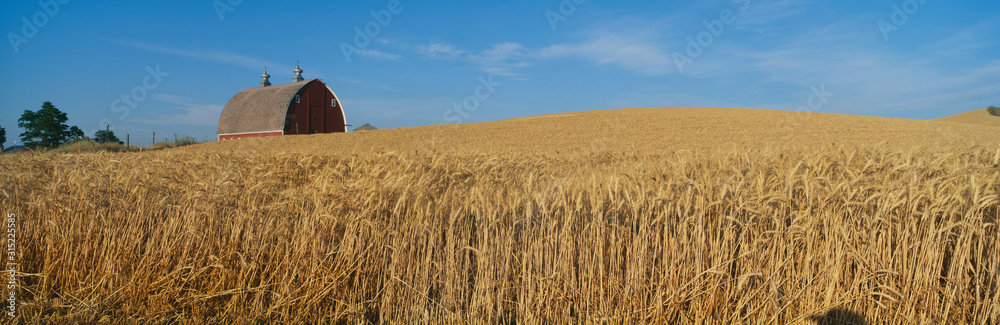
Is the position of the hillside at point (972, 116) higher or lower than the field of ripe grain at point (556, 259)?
higher

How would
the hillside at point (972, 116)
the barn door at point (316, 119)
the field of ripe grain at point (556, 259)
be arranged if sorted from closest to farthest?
the field of ripe grain at point (556, 259) < the barn door at point (316, 119) < the hillside at point (972, 116)

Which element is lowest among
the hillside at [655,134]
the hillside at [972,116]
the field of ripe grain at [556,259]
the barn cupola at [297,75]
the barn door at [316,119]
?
the field of ripe grain at [556,259]

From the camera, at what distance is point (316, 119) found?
3231 cm

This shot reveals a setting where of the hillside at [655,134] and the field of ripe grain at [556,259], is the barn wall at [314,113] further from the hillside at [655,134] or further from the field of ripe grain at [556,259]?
the field of ripe grain at [556,259]

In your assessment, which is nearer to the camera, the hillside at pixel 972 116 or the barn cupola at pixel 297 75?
the barn cupola at pixel 297 75

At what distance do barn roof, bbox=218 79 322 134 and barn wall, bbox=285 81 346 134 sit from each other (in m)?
0.56

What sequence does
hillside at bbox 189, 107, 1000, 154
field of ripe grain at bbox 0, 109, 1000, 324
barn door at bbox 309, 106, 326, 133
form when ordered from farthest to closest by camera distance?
barn door at bbox 309, 106, 326, 133 → hillside at bbox 189, 107, 1000, 154 → field of ripe grain at bbox 0, 109, 1000, 324

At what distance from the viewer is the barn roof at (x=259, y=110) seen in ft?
98.6

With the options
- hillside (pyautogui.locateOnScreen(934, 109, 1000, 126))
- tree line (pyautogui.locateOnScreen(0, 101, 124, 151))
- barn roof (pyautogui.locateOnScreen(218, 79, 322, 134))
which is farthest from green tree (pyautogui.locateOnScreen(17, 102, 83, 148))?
hillside (pyautogui.locateOnScreen(934, 109, 1000, 126))

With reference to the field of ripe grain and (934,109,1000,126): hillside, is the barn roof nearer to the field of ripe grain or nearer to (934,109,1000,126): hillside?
the field of ripe grain

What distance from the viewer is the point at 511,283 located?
2.81 metres

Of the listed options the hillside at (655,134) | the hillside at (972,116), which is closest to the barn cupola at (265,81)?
the hillside at (655,134)

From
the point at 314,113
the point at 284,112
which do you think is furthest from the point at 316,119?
the point at 284,112

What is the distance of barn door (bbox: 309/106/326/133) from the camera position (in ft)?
104
